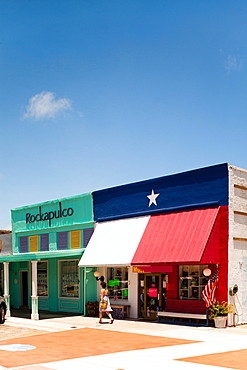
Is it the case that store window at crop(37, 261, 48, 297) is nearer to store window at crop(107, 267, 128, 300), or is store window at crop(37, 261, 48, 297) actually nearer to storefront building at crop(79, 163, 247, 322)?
storefront building at crop(79, 163, 247, 322)

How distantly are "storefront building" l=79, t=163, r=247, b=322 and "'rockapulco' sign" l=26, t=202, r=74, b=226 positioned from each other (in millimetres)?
2846

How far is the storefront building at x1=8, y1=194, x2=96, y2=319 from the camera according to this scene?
2438 centimetres

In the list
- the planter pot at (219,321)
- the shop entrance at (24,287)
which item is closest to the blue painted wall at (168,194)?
the planter pot at (219,321)

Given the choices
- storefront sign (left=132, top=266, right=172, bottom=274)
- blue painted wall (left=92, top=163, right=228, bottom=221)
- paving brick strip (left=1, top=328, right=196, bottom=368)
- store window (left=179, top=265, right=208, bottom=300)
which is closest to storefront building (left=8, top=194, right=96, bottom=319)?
blue painted wall (left=92, top=163, right=228, bottom=221)

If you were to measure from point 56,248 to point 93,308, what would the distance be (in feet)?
15.2

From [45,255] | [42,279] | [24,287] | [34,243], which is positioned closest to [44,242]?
[34,243]

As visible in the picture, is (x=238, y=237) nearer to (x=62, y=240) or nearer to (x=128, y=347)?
(x=128, y=347)

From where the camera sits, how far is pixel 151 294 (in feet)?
70.3

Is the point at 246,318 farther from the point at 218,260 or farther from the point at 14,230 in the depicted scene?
the point at 14,230

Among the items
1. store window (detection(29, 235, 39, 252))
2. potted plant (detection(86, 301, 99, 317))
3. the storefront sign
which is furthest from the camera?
store window (detection(29, 235, 39, 252))

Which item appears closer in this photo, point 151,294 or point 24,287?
point 151,294

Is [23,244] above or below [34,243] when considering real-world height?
below

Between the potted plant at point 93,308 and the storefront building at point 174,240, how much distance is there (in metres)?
0.78

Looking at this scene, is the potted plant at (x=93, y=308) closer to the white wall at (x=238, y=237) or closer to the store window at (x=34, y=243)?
the store window at (x=34, y=243)
